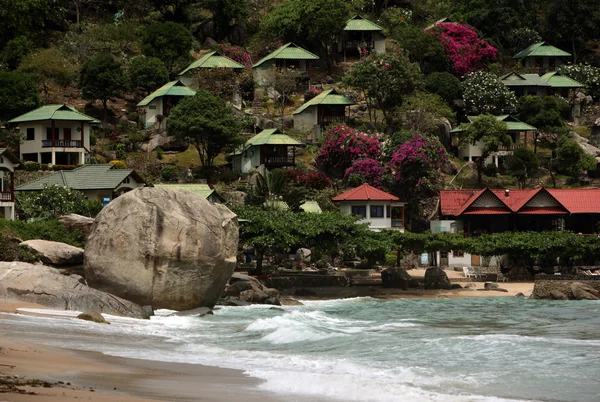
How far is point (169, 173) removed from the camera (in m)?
80.1

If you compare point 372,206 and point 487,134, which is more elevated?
point 487,134

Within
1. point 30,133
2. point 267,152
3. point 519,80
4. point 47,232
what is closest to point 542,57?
point 519,80

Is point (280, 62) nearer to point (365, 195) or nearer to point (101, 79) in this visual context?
point (101, 79)

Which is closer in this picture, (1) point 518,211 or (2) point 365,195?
(1) point 518,211

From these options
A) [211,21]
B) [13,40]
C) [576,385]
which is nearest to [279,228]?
[576,385]

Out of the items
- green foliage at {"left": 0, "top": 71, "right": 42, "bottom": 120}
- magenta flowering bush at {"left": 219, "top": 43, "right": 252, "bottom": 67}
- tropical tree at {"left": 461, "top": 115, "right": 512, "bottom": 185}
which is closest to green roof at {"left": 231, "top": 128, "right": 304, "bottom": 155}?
tropical tree at {"left": 461, "top": 115, "right": 512, "bottom": 185}

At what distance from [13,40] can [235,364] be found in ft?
241

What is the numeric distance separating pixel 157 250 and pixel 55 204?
2193 centimetres

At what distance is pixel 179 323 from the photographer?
41.1m

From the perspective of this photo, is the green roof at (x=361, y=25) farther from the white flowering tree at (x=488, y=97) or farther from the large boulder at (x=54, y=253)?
the large boulder at (x=54, y=253)

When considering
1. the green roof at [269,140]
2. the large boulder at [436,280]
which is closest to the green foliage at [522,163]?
the green roof at [269,140]

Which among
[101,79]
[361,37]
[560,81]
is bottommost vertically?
[101,79]

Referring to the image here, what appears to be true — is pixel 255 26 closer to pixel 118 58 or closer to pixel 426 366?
pixel 118 58

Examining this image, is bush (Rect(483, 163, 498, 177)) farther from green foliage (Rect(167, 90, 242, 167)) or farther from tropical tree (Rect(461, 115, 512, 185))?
green foliage (Rect(167, 90, 242, 167))
